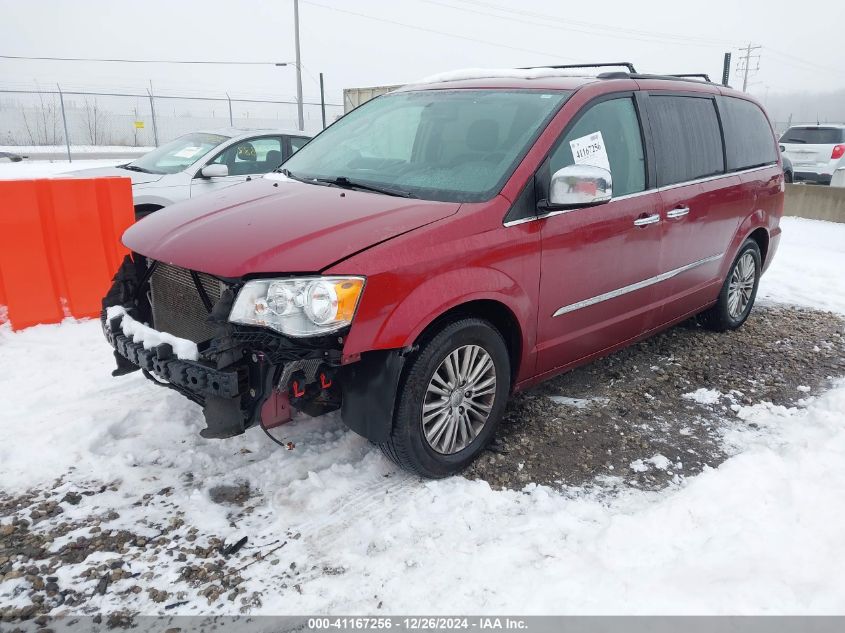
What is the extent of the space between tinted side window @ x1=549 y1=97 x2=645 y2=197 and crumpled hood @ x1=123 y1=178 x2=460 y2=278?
0.99 m

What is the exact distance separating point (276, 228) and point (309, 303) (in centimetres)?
49

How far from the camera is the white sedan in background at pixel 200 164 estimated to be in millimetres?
6793

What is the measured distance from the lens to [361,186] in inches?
133

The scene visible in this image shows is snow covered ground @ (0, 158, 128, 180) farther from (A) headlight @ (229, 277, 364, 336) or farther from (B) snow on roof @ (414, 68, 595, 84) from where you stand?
(A) headlight @ (229, 277, 364, 336)

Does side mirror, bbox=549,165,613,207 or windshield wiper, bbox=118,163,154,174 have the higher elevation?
side mirror, bbox=549,165,613,207

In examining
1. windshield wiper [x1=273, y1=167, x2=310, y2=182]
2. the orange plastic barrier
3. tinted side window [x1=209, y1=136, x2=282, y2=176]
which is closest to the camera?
windshield wiper [x1=273, y1=167, x2=310, y2=182]

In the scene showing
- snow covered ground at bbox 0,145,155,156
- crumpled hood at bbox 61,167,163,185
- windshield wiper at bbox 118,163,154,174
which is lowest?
snow covered ground at bbox 0,145,155,156

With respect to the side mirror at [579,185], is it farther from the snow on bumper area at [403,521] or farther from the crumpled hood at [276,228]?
the snow on bumper area at [403,521]

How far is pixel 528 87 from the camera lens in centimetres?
363

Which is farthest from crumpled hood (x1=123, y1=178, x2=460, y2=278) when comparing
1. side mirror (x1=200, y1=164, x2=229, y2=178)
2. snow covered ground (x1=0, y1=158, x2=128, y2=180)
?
snow covered ground (x1=0, y1=158, x2=128, y2=180)

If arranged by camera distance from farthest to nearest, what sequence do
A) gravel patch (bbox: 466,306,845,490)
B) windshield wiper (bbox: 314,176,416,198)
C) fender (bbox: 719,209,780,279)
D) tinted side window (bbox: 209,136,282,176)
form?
tinted side window (bbox: 209,136,282,176) → fender (bbox: 719,209,780,279) → gravel patch (bbox: 466,306,845,490) → windshield wiper (bbox: 314,176,416,198)

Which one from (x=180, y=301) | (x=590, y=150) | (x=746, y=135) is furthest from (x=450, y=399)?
(x=746, y=135)

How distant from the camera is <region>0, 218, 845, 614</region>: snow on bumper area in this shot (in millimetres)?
2346

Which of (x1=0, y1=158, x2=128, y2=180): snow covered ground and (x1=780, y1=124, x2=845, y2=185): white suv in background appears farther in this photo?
(x1=0, y1=158, x2=128, y2=180): snow covered ground
